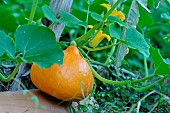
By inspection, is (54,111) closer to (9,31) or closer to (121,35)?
(121,35)

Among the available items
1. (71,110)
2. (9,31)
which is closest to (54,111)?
(71,110)

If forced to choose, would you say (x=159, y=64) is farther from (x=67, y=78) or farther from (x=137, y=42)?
(x=67, y=78)

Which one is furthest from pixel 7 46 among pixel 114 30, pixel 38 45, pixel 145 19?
pixel 145 19

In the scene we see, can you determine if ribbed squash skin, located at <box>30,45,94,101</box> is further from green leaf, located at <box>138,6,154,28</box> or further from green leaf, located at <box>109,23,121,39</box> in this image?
green leaf, located at <box>138,6,154,28</box>

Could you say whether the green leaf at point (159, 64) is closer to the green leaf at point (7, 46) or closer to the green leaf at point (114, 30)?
the green leaf at point (114, 30)

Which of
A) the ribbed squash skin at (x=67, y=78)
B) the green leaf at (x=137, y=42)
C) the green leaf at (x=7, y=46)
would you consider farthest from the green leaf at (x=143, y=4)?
the green leaf at (x=7, y=46)
